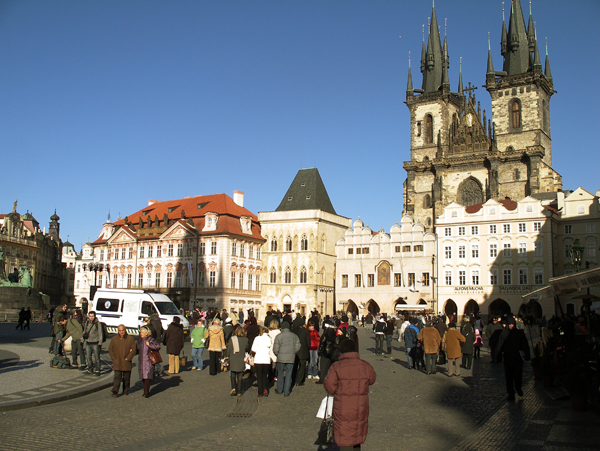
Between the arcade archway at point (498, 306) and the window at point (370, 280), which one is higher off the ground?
the window at point (370, 280)

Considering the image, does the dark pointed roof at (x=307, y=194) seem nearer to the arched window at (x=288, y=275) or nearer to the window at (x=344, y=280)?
the arched window at (x=288, y=275)

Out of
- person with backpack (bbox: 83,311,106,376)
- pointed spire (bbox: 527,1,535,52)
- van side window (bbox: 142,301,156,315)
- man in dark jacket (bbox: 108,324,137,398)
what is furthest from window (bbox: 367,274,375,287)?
man in dark jacket (bbox: 108,324,137,398)

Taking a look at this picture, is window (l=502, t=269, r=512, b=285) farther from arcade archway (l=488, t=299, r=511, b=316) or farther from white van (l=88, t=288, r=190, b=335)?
white van (l=88, t=288, r=190, b=335)

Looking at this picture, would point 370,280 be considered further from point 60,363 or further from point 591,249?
point 60,363

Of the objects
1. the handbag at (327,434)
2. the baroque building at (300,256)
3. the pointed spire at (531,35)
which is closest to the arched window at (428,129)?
the pointed spire at (531,35)

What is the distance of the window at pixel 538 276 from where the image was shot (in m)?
52.6

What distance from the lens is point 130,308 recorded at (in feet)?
89.1

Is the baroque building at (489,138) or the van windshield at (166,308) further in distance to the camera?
the baroque building at (489,138)

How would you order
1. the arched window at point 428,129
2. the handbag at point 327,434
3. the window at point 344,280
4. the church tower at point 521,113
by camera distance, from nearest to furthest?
the handbag at point 327,434 < the window at point 344,280 < the church tower at point 521,113 < the arched window at point 428,129

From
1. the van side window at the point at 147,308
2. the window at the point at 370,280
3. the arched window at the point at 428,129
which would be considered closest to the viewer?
the van side window at the point at 147,308

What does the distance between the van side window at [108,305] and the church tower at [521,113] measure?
1848 inches

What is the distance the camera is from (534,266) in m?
52.9

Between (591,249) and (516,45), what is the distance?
27.7m

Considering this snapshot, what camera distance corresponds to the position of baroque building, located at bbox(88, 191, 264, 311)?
2399 inches
